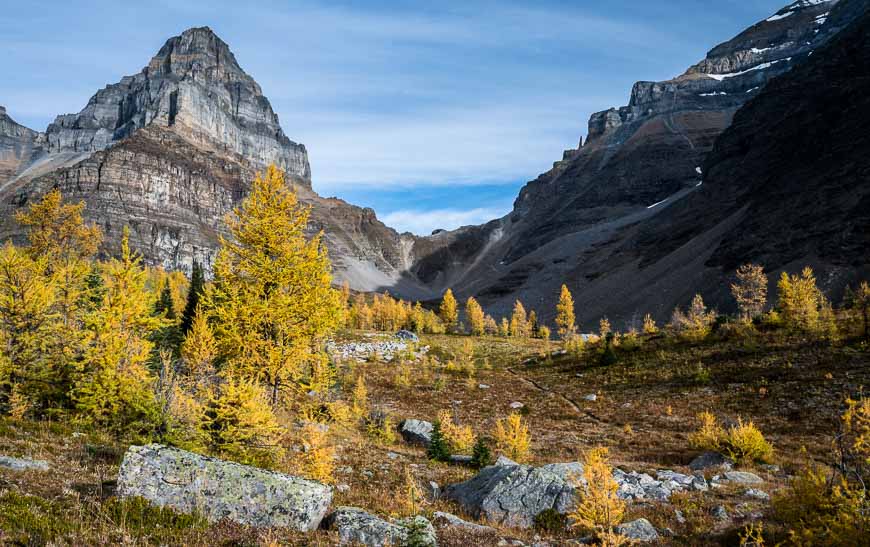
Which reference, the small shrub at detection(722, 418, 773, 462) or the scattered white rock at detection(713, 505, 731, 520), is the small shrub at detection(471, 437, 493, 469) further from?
the small shrub at detection(722, 418, 773, 462)

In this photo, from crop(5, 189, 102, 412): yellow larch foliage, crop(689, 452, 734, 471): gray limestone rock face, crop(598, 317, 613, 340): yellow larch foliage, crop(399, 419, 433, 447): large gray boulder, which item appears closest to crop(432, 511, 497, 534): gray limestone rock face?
crop(5, 189, 102, 412): yellow larch foliage

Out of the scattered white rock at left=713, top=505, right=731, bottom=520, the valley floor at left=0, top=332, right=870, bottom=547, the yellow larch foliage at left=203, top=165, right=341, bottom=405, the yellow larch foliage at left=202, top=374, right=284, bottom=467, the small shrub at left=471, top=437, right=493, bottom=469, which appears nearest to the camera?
the valley floor at left=0, top=332, right=870, bottom=547

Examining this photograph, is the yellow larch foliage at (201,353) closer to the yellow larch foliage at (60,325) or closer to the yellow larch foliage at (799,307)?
the yellow larch foliage at (60,325)

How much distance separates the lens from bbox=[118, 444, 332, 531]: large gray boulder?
7.50 m

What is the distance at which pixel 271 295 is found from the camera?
12445 millimetres

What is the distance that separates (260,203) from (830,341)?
144 ft

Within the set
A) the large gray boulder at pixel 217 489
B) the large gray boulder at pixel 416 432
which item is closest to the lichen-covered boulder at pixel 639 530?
the large gray boulder at pixel 217 489

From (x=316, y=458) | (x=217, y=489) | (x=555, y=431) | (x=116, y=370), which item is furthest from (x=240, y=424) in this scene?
(x=555, y=431)

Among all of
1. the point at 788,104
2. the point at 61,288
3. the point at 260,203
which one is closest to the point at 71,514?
the point at 260,203

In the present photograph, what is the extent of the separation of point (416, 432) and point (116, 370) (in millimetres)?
16588

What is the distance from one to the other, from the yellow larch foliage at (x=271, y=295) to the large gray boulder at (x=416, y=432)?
44.7ft

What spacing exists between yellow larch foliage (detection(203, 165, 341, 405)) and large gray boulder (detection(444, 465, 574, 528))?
5621 mm

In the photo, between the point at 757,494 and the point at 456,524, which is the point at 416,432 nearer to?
the point at 757,494

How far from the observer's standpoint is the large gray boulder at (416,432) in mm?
25013
